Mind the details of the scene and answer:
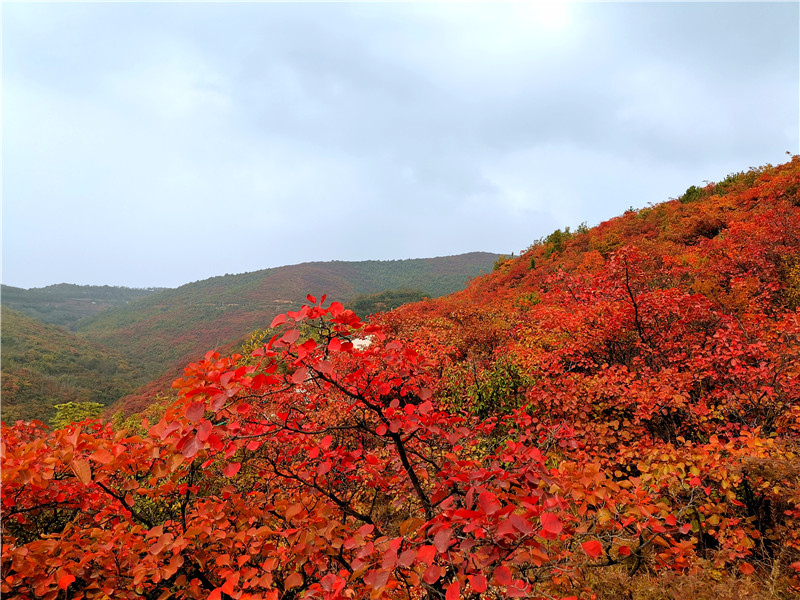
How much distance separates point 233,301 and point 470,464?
65169mm

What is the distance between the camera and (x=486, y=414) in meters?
6.25

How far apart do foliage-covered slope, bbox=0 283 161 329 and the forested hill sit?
577 centimetres

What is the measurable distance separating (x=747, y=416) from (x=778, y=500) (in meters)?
1.34

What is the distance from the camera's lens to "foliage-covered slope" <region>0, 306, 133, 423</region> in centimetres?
2600

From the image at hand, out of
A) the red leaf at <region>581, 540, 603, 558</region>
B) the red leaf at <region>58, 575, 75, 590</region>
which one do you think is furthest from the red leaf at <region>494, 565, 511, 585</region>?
the red leaf at <region>58, 575, 75, 590</region>

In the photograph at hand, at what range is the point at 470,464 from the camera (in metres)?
2.29

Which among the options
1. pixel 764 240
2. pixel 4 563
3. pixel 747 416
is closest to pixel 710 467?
pixel 747 416

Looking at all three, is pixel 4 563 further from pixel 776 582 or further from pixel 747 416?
pixel 747 416

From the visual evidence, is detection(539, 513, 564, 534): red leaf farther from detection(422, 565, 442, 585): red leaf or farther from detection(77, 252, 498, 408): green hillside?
detection(77, 252, 498, 408): green hillside

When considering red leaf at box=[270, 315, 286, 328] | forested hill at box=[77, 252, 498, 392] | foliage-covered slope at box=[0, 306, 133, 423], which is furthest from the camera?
forested hill at box=[77, 252, 498, 392]

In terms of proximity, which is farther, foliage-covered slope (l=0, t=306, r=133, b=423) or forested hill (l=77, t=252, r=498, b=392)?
forested hill (l=77, t=252, r=498, b=392)

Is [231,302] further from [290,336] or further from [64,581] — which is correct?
[290,336]

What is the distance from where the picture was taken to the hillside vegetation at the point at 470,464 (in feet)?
5.22

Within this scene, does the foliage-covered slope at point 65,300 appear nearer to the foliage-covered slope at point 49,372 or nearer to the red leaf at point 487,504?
the foliage-covered slope at point 49,372
